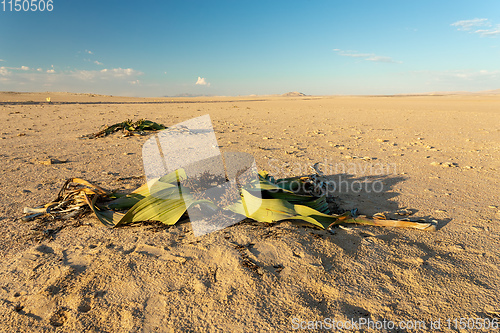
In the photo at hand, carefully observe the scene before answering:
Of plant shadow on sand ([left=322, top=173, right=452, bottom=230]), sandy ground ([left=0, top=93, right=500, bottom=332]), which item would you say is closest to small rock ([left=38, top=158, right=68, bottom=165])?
sandy ground ([left=0, top=93, right=500, bottom=332])

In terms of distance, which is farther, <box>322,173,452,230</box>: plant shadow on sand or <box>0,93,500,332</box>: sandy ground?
<box>322,173,452,230</box>: plant shadow on sand

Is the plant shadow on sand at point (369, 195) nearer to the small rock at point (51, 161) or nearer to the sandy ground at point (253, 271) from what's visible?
the sandy ground at point (253, 271)

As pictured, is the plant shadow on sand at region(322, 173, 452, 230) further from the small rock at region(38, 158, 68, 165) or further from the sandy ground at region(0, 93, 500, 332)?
the small rock at region(38, 158, 68, 165)

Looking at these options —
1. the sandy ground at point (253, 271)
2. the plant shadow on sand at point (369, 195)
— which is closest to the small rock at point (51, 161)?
the sandy ground at point (253, 271)

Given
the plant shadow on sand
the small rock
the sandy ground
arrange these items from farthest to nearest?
the small rock → the plant shadow on sand → the sandy ground

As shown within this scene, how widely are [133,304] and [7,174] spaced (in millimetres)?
3507

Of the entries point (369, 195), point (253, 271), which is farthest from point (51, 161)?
point (369, 195)

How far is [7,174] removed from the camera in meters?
3.85

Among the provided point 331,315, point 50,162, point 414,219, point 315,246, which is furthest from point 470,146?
point 50,162

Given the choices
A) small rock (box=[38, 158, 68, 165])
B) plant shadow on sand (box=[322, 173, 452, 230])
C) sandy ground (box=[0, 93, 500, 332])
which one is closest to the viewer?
sandy ground (box=[0, 93, 500, 332])

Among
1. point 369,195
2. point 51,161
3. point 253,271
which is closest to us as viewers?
point 253,271

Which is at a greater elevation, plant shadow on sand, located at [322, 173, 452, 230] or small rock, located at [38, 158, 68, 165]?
small rock, located at [38, 158, 68, 165]

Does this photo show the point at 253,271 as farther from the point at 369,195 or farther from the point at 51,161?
the point at 51,161

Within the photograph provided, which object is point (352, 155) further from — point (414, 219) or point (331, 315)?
point (331, 315)
